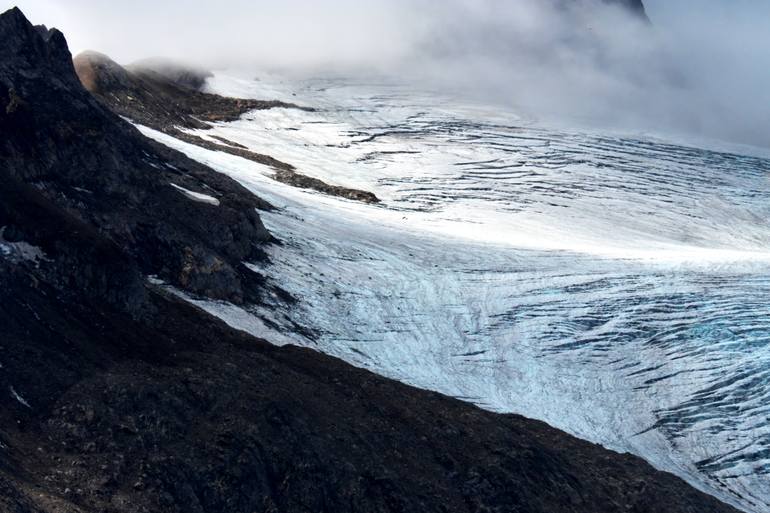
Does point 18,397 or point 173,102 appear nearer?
point 18,397

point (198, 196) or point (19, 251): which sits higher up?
point (19, 251)

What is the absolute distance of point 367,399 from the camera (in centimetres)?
2594

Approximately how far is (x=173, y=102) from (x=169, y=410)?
174 feet

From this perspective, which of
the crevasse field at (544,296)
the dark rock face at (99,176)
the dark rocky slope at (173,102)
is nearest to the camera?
the dark rock face at (99,176)

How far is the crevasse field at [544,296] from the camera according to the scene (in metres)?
32.9

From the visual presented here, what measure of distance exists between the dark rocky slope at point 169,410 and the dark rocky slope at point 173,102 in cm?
2365

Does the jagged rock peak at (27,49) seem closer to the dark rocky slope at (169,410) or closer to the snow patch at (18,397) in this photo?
the dark rocky slope at (169,410)

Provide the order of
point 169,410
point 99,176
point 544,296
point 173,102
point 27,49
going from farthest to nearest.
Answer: point 173,102, point 544,296, point 27,49, point 99,176, point 169,410

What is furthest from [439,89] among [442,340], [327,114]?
[442,340]

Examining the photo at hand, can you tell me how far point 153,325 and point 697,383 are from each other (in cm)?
1851

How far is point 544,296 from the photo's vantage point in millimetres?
40969

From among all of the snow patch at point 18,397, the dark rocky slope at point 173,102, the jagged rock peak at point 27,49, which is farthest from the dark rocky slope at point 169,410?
the dark rocky slope at point 173,102

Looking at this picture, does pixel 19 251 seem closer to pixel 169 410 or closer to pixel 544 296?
pixel 169 410

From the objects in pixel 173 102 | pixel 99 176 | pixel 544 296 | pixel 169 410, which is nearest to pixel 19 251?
pixel 169 410
